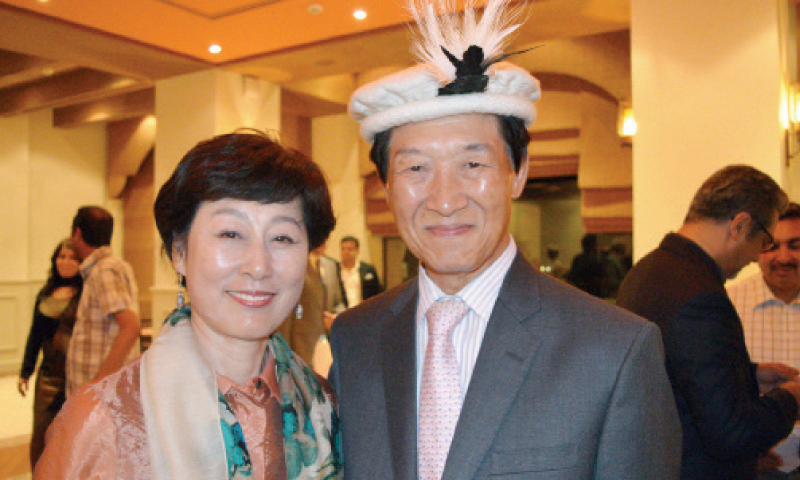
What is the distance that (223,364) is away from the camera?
4.63 ft

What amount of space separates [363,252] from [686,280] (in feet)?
24.3

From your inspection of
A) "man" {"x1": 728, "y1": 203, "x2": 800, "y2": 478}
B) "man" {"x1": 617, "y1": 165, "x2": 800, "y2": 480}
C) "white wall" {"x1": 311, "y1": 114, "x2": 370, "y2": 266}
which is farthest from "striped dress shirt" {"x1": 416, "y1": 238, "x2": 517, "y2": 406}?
"white wall" {"x1": 311, "y1": 114, "x2": 370, "y2": 266}

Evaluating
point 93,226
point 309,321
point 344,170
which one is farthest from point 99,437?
point 344,170

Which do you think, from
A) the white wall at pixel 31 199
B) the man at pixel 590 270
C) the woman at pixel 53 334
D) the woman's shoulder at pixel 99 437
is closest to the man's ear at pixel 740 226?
the woman's shoulder at pixel 99 437

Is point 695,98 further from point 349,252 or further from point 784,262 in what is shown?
point 349,252

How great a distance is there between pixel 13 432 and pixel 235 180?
19.1 feet

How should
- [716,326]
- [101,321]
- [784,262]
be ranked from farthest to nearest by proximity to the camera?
[101,321], [784,262], [716,326]

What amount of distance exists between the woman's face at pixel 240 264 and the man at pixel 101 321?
220 centimetres

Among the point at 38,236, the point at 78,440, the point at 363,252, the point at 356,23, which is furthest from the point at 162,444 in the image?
the point at 38,236

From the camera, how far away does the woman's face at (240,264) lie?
1.31 m

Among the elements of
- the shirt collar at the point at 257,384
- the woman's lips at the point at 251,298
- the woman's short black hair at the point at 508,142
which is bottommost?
the shirt collar at the point at 257,384

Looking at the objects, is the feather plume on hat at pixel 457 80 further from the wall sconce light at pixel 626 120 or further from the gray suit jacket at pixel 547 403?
the wall sconce light at pixel 626 120

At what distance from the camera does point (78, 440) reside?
1191mm

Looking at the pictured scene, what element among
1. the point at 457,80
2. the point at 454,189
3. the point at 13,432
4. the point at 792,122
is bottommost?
the point at 13,432
